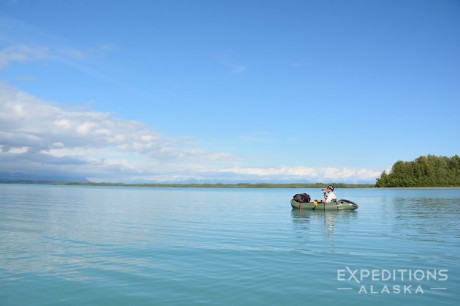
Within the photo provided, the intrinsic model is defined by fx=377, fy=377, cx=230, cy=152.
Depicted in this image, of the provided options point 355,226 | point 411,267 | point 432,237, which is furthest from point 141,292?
point 355,226

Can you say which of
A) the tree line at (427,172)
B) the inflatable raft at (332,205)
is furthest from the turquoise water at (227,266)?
the tree line at (427,172)

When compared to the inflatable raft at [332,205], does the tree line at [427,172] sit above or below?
above

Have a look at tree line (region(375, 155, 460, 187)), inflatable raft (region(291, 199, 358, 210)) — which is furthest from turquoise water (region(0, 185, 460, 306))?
tree line (region(375, 155, 460, 187))

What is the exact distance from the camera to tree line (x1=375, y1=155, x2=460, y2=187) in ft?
511

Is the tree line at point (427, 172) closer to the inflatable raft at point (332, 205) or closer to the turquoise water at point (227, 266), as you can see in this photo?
the inflatable raft at point (332, 205)

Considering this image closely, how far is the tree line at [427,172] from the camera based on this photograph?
156 metres

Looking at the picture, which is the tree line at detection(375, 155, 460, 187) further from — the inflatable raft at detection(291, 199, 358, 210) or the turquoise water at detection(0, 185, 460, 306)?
the turquoise water at detection(0, 185, 460, 306)

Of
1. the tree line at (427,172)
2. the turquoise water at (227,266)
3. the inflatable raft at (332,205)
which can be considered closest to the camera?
the turquoise water at (227,266)

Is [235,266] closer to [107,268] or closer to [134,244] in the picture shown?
[107,268]

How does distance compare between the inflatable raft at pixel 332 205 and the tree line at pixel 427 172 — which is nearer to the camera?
the inflatable raft at pixel 332 205

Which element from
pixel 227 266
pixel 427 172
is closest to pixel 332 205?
pixel 227 266

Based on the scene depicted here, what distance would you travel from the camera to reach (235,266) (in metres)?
16.0

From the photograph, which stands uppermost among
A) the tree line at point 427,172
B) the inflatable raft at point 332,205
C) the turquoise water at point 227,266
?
the tree line at point 427,172

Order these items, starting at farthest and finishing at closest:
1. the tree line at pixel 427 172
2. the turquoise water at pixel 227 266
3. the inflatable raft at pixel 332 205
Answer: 1. the tree line at pixel 427 172
2. the inflatable raft at pixel 332 205
3. the turquoise water at pixel 227 266
